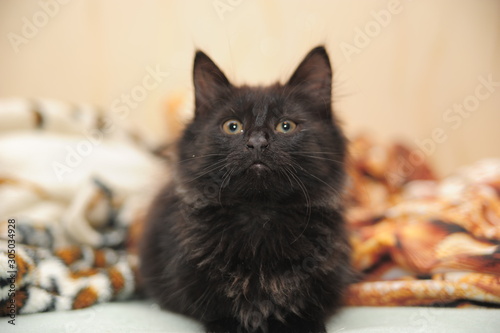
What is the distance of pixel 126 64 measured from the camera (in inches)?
107

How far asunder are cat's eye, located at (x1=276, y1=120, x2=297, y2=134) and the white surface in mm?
693

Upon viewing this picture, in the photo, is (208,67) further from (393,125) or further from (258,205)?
(393,125)

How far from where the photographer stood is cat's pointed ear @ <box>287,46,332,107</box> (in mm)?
1523

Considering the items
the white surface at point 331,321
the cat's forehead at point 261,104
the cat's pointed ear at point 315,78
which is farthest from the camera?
the cat's pointed ear at point 315,78

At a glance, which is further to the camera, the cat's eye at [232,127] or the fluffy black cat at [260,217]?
the cat's eye at [232,127]

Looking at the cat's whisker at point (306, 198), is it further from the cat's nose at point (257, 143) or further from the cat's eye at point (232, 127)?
the cat's eye at point (232, 127)

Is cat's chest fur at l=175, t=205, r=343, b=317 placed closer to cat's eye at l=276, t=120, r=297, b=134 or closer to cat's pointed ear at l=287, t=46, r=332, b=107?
cat's eye at l=276, t=120, r=297, b=134

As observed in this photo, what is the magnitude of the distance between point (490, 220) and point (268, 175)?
1274 mm

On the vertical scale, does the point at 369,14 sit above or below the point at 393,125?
above

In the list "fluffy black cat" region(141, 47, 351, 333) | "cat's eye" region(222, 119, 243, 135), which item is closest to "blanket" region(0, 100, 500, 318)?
"fluffy black cat" region(141, 47, 351, 333)

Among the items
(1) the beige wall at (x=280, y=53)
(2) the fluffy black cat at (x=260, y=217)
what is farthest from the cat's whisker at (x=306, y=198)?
(1) the beige wall at (x=280, y=53)

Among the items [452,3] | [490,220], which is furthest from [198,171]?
[452,3]

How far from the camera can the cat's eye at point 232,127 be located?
4.58 feet

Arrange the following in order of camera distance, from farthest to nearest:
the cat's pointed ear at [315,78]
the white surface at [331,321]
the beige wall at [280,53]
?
the beige wall at [280,53]
the cat's pointed ear at [315,78]
the white surface at [331,321]
